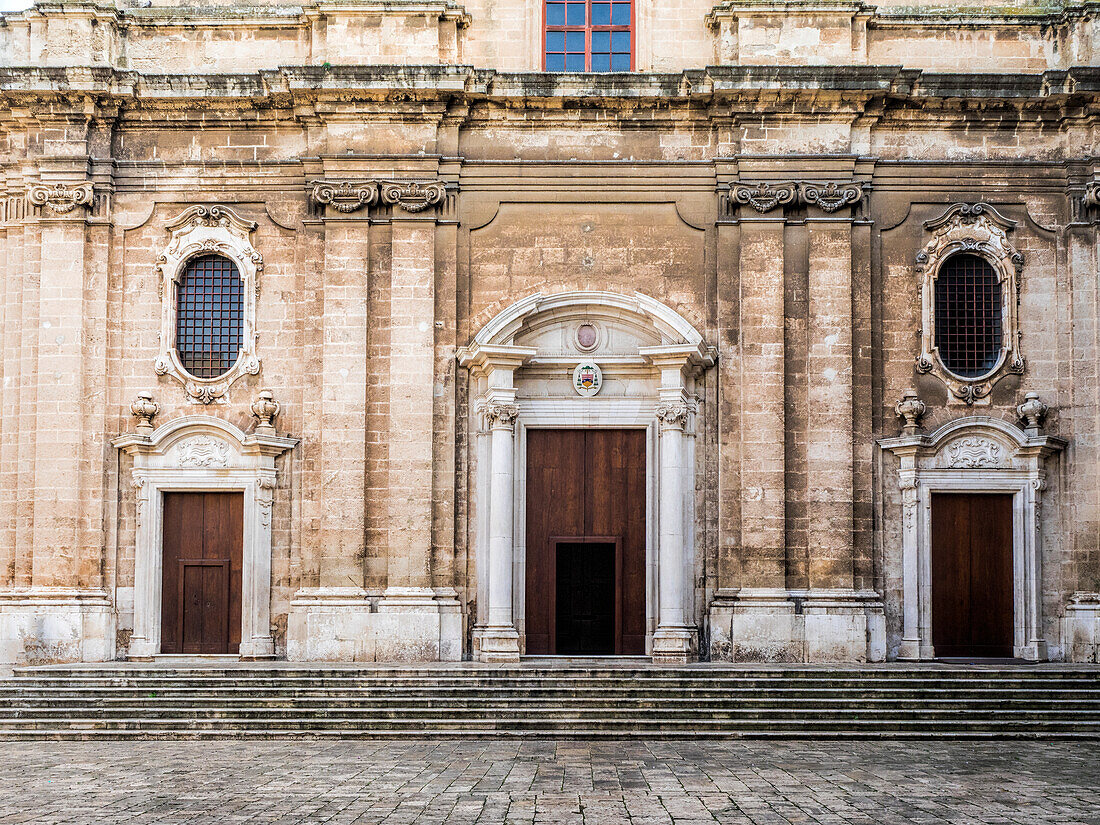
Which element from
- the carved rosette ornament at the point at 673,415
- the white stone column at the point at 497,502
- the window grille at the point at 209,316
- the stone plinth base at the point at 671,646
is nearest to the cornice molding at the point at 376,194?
the window grille at the point at 209,316

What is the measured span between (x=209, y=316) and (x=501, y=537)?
21.4 feet

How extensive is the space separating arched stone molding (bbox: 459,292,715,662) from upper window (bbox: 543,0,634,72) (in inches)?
173

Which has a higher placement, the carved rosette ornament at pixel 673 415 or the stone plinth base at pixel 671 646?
the carved rosette ornament at pixel 673 415

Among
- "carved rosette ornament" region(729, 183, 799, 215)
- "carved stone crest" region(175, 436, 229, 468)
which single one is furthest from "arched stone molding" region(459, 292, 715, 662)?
"carved stone crest" region(175, 436, 229, 468)

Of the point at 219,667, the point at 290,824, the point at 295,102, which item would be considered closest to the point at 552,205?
the point at 295,102

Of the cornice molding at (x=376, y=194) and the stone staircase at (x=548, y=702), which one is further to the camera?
the cornice molding at (x=376, y=194)

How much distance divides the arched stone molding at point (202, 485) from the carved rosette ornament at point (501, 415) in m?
3.49

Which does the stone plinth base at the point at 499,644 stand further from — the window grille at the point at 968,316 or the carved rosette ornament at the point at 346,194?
the window grille at the point at 968,316

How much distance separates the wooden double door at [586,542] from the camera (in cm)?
2223

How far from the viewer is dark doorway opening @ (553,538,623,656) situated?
22.3 meters

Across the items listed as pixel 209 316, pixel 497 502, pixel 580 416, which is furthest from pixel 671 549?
pixel 209 316

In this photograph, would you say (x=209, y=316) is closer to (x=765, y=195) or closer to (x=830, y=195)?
(x=765, y=195)

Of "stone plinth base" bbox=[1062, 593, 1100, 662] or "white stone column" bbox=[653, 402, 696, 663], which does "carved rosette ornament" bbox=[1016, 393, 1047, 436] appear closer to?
"stone plinth base" bbox=[1062, 593, 1100, 662]

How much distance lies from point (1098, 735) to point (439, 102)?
1411 cm
